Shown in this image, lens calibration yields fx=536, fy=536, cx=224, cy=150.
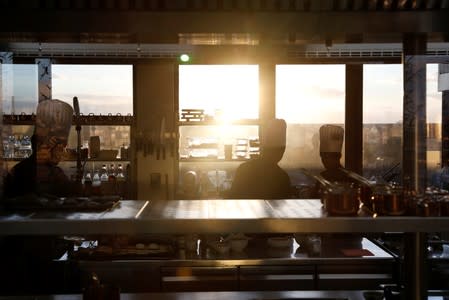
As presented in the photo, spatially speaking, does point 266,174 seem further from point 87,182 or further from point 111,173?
point 111,173

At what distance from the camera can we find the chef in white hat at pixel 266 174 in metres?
4.74

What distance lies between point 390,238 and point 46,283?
276 cm

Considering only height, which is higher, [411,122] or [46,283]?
[411,122]

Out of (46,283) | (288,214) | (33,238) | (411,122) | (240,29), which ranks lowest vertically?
(46,283)

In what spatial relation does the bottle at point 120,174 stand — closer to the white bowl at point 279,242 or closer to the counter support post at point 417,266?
the white bowl at point 279,242

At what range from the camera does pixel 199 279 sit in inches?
158

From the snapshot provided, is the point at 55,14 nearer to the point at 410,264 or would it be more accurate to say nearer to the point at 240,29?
the point at 240,29

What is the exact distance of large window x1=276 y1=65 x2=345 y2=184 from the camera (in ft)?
21.1

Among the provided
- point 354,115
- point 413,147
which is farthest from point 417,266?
point 354,115

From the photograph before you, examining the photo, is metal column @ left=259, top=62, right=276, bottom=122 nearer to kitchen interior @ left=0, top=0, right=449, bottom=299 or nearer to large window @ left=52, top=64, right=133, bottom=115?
kitchen interior @ left=0, top=0, right=449, bottom=299

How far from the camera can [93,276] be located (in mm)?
2043

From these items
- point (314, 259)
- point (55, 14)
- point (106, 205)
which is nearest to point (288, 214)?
point (106, 205)

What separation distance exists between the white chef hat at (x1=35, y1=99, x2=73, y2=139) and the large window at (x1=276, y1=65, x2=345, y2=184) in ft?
8.81

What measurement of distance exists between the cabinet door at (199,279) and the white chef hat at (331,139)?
3.89ft
